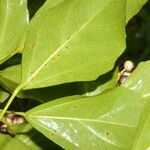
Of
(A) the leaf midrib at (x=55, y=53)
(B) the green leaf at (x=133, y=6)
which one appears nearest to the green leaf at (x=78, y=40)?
(A) the leaf midrib at (x=55, y=53)

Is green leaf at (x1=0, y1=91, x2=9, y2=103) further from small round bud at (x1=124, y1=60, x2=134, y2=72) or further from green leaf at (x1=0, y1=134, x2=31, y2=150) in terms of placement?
small round bud at (x1=124, y1=60, x2=134, y2=72)

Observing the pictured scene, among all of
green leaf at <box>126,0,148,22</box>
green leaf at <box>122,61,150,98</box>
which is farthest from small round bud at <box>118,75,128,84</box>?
green leaf at <box>126,0,148,22</box>

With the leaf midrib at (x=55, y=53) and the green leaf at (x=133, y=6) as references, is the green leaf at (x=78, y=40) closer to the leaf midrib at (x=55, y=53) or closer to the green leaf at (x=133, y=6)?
the leaf midrib at (x=55, y=53)

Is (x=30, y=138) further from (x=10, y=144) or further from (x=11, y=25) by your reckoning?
(x=11, y=25)

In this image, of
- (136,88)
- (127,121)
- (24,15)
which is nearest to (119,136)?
(127,121)

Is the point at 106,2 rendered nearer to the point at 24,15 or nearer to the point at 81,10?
the point at 81,10

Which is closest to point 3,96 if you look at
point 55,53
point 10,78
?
point 10,78
